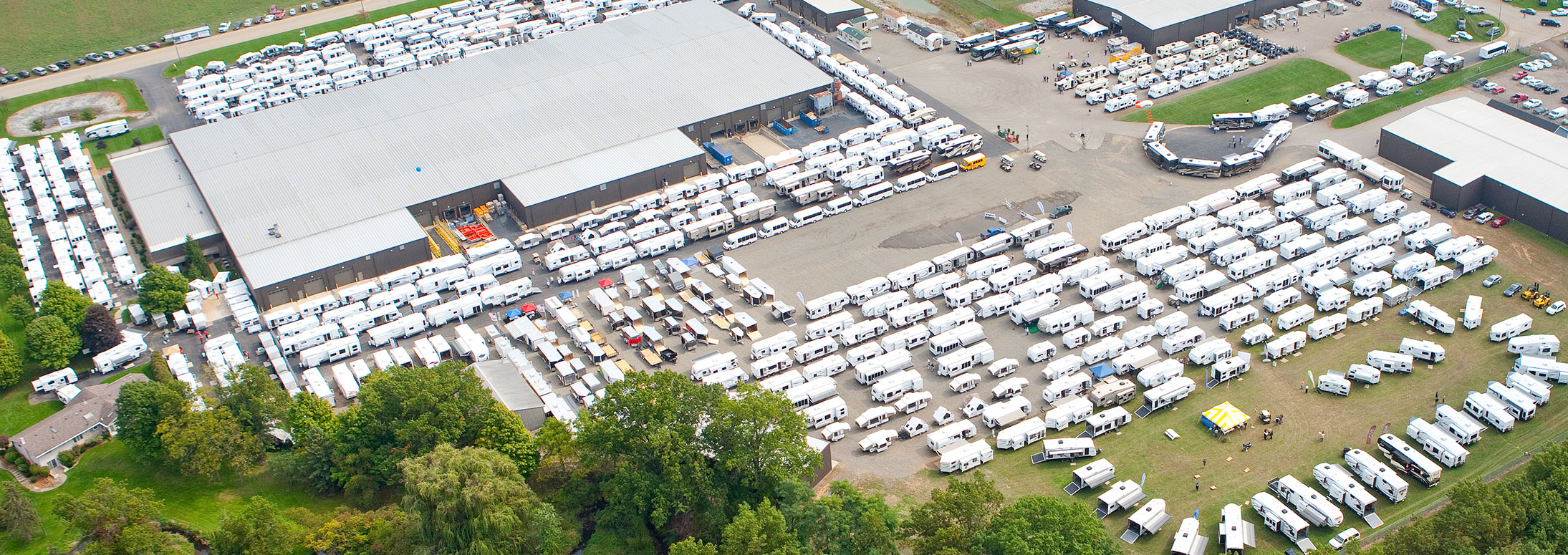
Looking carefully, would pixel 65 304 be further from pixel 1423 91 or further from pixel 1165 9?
pixel 1423 91

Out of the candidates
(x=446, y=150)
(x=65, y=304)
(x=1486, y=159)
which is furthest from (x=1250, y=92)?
(x=65, y=304)

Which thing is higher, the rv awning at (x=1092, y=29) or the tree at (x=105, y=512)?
the tree at (x=105, y=512)

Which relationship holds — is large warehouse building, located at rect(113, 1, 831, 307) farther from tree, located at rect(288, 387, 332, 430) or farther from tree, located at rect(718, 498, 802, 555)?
tree, located at rect(718, 498, 802, 555)

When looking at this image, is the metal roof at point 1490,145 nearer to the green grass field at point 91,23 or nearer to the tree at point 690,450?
the tree at point 690,450

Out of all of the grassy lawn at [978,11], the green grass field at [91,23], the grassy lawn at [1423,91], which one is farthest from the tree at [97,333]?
the grassy lawn at [1423,91]

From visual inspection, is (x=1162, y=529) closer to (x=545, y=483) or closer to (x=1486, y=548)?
(x=1486, y=548)

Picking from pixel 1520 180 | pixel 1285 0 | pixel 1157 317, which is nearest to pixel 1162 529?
pixel 1157 317
